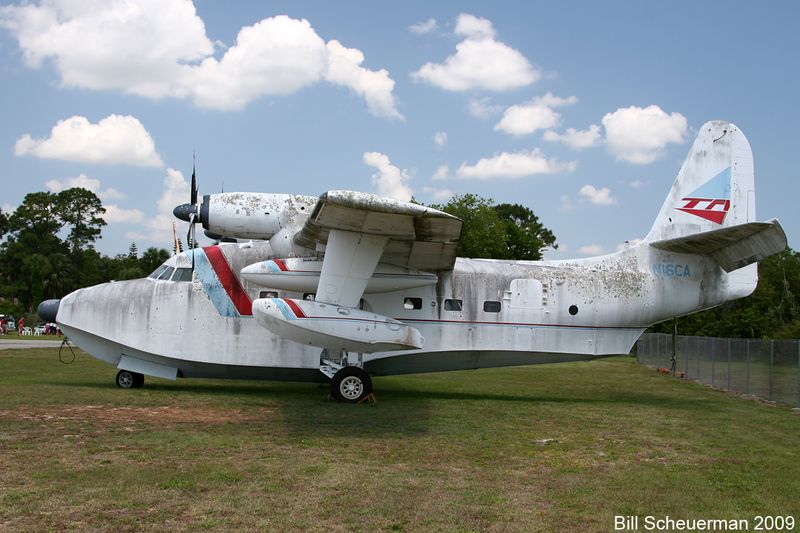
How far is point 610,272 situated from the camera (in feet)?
48.4

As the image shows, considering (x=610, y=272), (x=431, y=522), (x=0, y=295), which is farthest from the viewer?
(x=0, y=295)

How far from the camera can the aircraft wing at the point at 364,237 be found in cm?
978

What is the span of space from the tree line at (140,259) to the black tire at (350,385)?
31.9m

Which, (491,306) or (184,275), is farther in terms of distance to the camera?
(491,306)

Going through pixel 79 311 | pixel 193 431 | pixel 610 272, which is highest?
pixel 610 272

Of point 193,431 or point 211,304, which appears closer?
point 193,431

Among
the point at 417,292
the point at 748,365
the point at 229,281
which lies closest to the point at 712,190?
the point at 748,365

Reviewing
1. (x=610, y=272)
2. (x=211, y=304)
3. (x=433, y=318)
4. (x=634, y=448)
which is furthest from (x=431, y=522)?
(x=610, y=272)

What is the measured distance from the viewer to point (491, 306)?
557 inches

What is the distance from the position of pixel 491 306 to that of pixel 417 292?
1627 millimetres

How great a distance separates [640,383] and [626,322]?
7.32m

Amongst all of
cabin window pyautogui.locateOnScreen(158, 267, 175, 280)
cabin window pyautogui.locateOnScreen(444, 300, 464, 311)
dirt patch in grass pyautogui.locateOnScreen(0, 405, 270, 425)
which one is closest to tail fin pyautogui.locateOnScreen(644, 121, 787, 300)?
cabin window pyautogui.locateOnScreen(444, 300, 464, 311)

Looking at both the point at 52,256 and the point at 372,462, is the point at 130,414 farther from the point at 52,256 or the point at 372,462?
the point at 52,256

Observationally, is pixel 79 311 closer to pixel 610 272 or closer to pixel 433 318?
pixel 433 318
